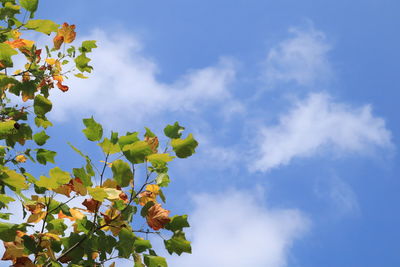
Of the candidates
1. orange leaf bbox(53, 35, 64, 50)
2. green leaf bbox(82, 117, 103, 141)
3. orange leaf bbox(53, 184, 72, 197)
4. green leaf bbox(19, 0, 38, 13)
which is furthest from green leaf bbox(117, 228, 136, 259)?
orange leaf bbox(53, 35, 64, 50)

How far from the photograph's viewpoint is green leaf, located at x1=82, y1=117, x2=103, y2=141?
7.24ft

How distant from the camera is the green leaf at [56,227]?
2.61 m

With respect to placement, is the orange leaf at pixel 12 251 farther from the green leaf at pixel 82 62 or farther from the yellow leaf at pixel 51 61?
the yellow leaf at pixel 51 61

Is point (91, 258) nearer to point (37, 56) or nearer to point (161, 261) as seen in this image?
point (161, 261)

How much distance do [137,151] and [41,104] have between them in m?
1.08

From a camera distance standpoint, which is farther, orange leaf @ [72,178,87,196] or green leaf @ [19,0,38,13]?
green leaf @ [19,0,38,13]

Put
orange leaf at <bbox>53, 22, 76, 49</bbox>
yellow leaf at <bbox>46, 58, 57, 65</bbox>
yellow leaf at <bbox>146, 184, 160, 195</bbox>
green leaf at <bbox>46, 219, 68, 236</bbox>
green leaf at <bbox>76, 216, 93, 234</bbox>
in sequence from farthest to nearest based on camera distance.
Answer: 1. yellow leaf at <bbox>46, 58, 57, 65</bbox>
2. orange leaf at <bbox>53, 22, 76, 49</bbox>
3. green leaf at <bbox>46, 219, 68, 236</bbox>
4. yellow leaf at <bbox>146, 184, 160, 195</bbox>
5. green leaf at <bbox>76, 216, 93, 234</bbox>

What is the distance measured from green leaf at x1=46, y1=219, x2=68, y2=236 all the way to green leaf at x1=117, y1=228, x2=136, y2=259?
61 cm

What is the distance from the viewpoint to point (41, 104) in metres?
2.86

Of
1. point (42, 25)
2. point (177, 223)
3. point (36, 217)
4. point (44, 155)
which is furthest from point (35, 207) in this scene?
point (42, 25)

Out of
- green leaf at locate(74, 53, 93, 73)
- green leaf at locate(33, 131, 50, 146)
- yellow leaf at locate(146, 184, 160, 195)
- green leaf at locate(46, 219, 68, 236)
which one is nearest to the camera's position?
yellow leaf at locate(146, 184, 160, 195)

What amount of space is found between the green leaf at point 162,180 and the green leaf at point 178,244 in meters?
0.30

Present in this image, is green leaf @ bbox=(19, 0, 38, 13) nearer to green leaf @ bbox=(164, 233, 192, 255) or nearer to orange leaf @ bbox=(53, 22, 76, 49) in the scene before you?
orange leaf @ bbox=(53, 22, 76, 49)

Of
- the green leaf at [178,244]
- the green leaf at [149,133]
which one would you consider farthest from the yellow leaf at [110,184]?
the green leaf at [178,244]
